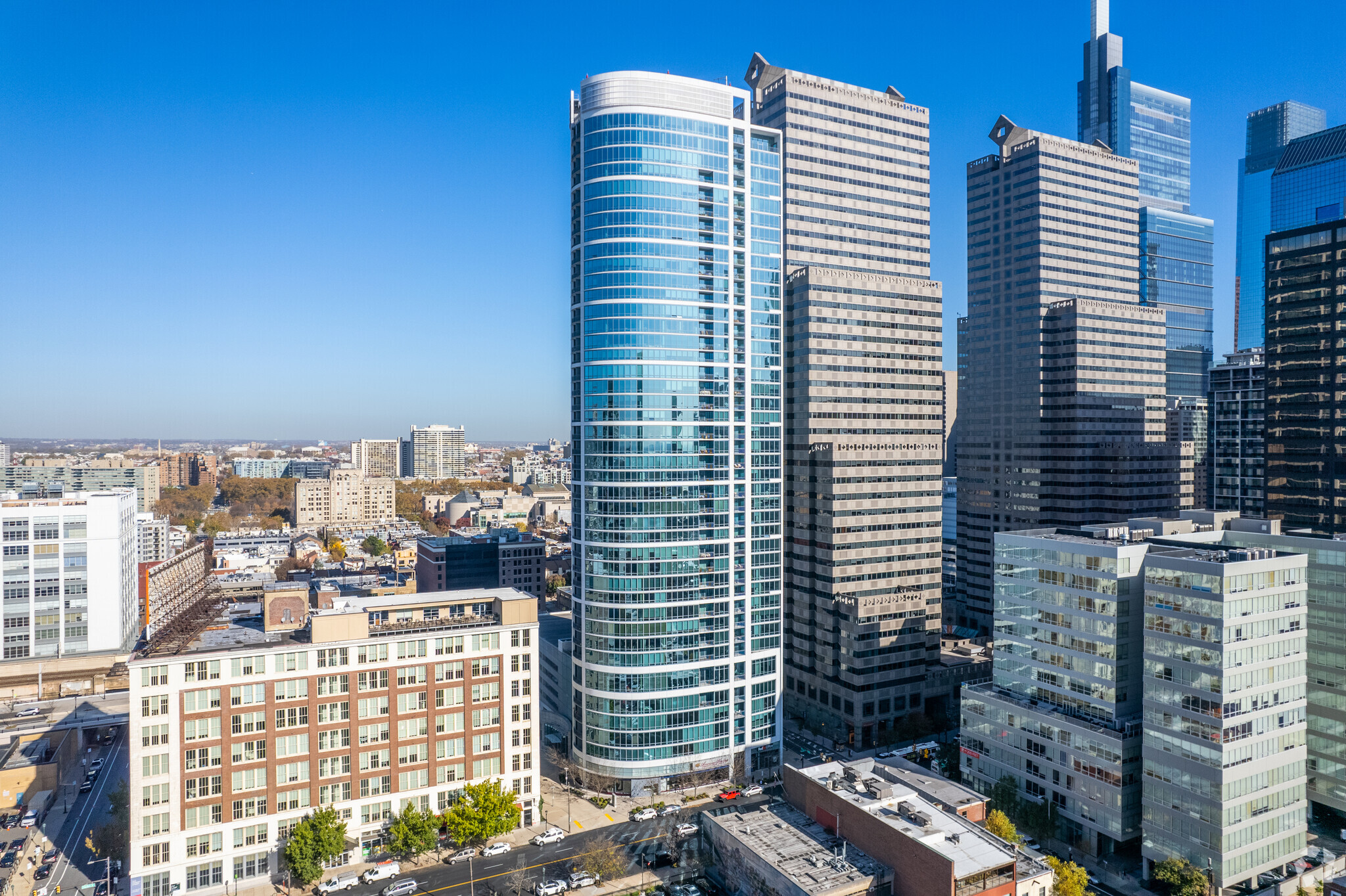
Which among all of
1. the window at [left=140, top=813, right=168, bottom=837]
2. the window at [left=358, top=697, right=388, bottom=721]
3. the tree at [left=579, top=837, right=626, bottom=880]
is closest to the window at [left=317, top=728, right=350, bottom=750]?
the window at [left=358, top=697, right=388, bottom=721]

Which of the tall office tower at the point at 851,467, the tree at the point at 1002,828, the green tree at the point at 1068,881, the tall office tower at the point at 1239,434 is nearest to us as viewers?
the green tree at the point at 1068,881

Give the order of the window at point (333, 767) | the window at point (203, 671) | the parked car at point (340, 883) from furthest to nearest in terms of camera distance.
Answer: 1. the window at point (333, 767)
2. the parked car at point (340, 883)
3. the window at point (203, 671)

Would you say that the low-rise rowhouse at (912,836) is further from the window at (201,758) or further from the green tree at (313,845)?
the window at (201,758)

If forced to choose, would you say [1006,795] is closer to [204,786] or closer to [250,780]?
[250,780]

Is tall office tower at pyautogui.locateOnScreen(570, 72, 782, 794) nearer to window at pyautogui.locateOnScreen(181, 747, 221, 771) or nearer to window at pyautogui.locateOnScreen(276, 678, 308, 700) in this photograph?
window at pyautogui.locateOnScreen(276, 678, 308, 700)

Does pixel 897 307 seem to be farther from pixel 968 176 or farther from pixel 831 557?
pixel 968 176

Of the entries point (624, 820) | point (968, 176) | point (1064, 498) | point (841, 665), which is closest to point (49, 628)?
point (624, 820)

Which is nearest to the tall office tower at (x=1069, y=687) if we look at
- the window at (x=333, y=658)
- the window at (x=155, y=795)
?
the window at (x=333, y=658)

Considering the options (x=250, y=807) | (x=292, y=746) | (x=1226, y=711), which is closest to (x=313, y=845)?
(x=250, y=807)
